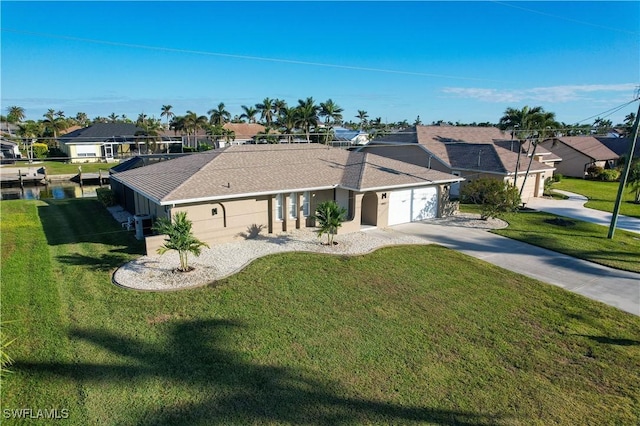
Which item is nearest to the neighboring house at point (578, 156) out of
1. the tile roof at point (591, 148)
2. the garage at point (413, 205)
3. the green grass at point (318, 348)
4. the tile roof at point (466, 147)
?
the tile roof at point (591, 148)

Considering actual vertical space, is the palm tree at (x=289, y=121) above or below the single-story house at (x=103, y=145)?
above

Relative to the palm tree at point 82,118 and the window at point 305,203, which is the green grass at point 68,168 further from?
the palm tree at point 82,118

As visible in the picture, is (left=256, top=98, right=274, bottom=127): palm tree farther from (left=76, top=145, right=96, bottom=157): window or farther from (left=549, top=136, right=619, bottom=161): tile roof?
(left=549, top=136, right=619, bottom=161): tile roof

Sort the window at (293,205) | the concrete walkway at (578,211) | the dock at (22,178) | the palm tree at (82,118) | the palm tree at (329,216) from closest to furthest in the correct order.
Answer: the palm tree at (329,216) → the window at (293,205) → the concrete walkway at (578,211) → the dock at (22,178) → the palm tree at (82,118)

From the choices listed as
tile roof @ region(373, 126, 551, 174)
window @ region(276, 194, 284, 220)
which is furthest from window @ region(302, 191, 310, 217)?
tile roof @ region(373, 126, 551, 174)

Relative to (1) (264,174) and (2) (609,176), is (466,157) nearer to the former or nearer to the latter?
(1) (264,174)

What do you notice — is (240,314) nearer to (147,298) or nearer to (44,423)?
(147,298)

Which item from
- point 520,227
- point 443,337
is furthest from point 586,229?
point 443,337

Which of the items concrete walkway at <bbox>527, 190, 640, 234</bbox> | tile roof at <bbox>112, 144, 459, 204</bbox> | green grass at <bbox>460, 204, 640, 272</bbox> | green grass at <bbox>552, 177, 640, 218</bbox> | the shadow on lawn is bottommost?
the shadow on lawn
